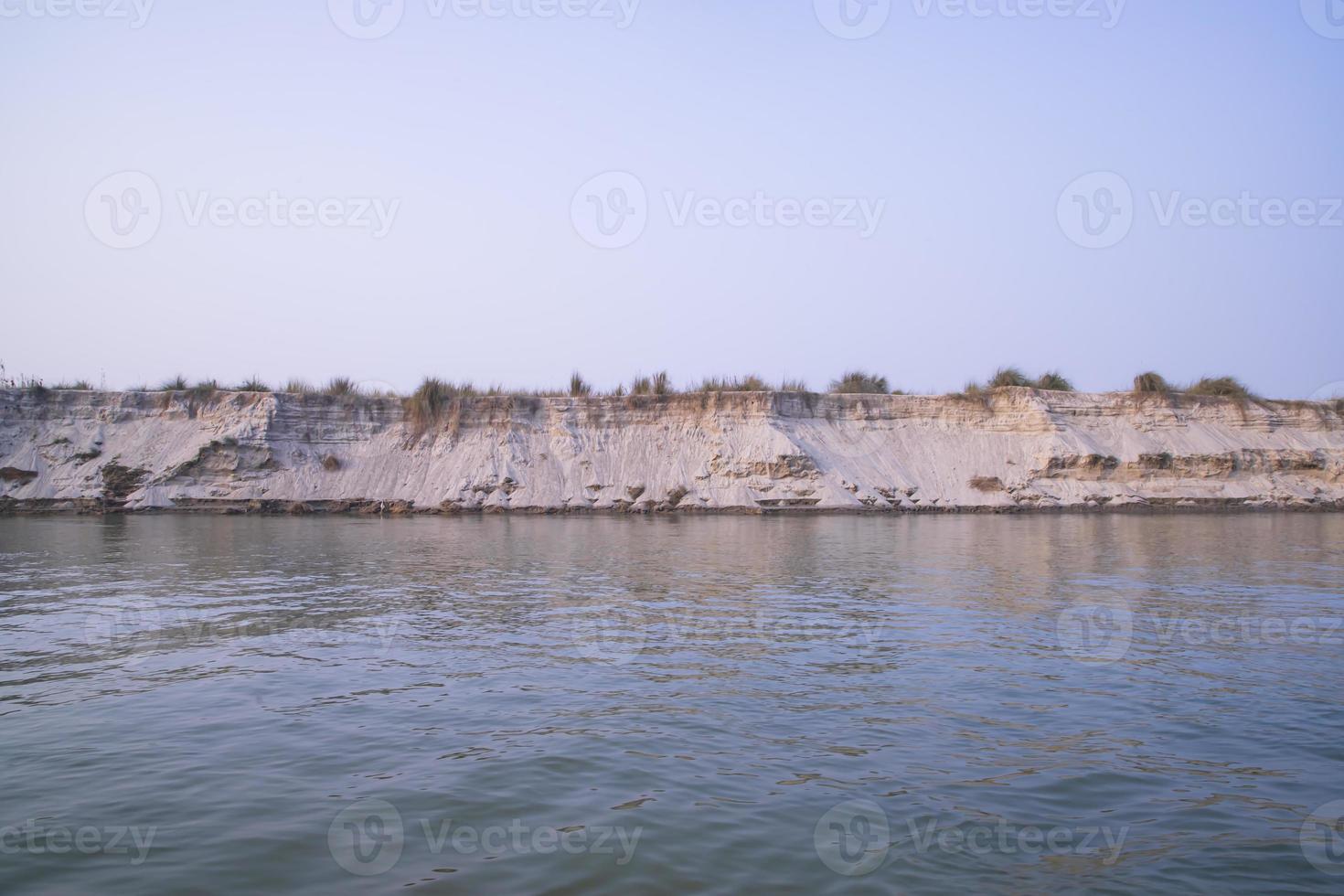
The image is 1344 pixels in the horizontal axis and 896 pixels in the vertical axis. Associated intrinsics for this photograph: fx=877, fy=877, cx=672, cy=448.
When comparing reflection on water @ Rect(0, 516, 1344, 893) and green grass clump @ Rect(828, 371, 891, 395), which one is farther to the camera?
green grass clump @ Rect(828, 371, 891, 395)

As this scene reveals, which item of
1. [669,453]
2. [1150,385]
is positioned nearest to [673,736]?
[669,453]

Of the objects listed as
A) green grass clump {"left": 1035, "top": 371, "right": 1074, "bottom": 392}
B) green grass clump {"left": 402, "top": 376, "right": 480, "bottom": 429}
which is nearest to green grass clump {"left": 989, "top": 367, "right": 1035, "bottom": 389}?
green grass clump {"left": 1035, "top": 371, "right": 1074, "bottom": 392}

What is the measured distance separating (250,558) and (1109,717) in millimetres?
14026

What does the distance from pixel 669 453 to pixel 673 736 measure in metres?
27.4

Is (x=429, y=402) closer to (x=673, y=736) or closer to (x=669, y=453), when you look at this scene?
(x=669, y=453)

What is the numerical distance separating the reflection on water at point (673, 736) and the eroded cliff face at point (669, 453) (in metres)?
18.8

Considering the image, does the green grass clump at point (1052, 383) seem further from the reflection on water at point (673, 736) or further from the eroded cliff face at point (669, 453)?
the reflection on water at point (673, 736)

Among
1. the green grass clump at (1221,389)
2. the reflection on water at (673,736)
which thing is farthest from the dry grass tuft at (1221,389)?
the reflection on water at (673,736)

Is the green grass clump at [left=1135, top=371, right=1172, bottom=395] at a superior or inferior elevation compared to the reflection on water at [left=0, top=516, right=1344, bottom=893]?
superior

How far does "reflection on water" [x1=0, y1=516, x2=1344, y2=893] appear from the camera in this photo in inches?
146

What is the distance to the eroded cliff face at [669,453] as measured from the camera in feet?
99.1

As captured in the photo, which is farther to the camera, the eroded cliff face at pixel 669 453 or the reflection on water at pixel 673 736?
the eroded cliff face at pixel 669 453

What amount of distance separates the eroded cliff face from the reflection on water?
61.7 feet

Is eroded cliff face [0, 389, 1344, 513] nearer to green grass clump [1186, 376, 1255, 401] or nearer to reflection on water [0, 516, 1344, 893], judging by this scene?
green grass clump [1186, 376, 1255, 401]
